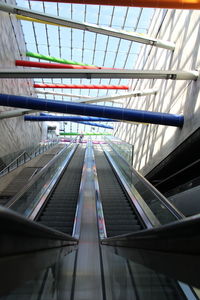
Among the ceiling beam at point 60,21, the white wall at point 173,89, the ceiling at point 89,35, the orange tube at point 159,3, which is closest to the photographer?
the orange tube at point 159,3

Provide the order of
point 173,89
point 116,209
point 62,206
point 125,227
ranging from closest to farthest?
point 125,227, point 116,209, point 62,206, point 173,89

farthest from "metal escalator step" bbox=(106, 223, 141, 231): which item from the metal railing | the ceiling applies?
the ceiling

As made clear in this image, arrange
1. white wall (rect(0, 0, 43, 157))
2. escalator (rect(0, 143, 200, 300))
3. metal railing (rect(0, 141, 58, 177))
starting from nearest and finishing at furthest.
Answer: escalator (rect(0, 143, 200, 300)), metal railing (rect(0, 141, 58, 177)), white wall (rect(0, 0, 43, 157))

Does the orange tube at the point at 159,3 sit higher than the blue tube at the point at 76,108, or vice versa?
the blue tube at the point at 76,108

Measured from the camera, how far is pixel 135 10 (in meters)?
20.5

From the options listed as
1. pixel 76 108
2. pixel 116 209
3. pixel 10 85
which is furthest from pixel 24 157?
pixel 116 209

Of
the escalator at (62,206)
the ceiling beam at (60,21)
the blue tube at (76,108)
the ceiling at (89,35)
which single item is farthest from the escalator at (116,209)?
the ceiling at (89,35)

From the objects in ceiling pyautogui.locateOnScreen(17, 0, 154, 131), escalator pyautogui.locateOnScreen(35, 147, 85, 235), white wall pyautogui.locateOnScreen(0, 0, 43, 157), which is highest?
ceiling pyautogui.locateOnScreen(17, 0, 154, 131)

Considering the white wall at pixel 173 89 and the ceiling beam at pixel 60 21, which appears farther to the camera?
the ceiling beam at pixel 60 21

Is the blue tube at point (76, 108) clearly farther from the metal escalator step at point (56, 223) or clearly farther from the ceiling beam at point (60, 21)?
the metal escalator step at point (56, 223)

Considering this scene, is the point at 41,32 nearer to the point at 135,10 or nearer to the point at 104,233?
the point at 135,10

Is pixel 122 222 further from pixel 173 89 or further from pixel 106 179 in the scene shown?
pixel 173 89

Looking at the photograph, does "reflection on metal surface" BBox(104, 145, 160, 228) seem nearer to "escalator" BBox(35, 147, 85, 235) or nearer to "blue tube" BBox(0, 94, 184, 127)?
"escalator" BBox(35, 147, 85, 235)

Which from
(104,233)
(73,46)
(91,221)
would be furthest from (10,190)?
(73,46)
